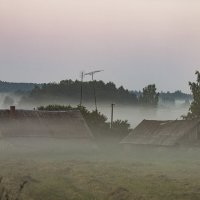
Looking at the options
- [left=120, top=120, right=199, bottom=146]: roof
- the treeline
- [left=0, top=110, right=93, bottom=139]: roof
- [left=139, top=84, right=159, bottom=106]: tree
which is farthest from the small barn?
the treeline

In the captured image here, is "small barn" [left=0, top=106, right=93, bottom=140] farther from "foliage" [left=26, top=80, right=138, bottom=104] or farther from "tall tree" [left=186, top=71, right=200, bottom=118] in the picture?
"foliage" [left=26, top=80, right=138, bottom=104]

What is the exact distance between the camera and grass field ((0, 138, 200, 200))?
3312 centimetres

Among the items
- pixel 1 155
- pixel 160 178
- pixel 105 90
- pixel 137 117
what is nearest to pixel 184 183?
pixel 160 178

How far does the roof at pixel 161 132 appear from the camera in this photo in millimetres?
65000

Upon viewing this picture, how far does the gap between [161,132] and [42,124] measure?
51.6 feet

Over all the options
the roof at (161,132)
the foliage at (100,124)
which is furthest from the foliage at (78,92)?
the roof at (161,132)

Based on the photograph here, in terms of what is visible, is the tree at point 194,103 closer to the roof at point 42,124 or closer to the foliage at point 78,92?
the roof at point 42,124

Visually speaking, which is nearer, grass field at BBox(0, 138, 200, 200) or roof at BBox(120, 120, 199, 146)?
grass field at BBox(0, 138, 200, 200)

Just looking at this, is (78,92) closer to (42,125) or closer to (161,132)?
(42,125)

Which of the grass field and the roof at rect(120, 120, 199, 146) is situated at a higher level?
the roof at rect(120, 120, 199, 146)

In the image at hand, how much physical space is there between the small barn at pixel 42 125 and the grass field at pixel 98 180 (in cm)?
1471

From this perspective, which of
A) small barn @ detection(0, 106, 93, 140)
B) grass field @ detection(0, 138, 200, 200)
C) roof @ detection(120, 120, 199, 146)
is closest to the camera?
grass field @ detection(0, 138, 200, 200)

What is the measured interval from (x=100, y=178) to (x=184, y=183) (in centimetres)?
617

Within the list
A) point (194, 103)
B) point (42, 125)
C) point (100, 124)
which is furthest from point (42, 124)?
point (194, 103)
